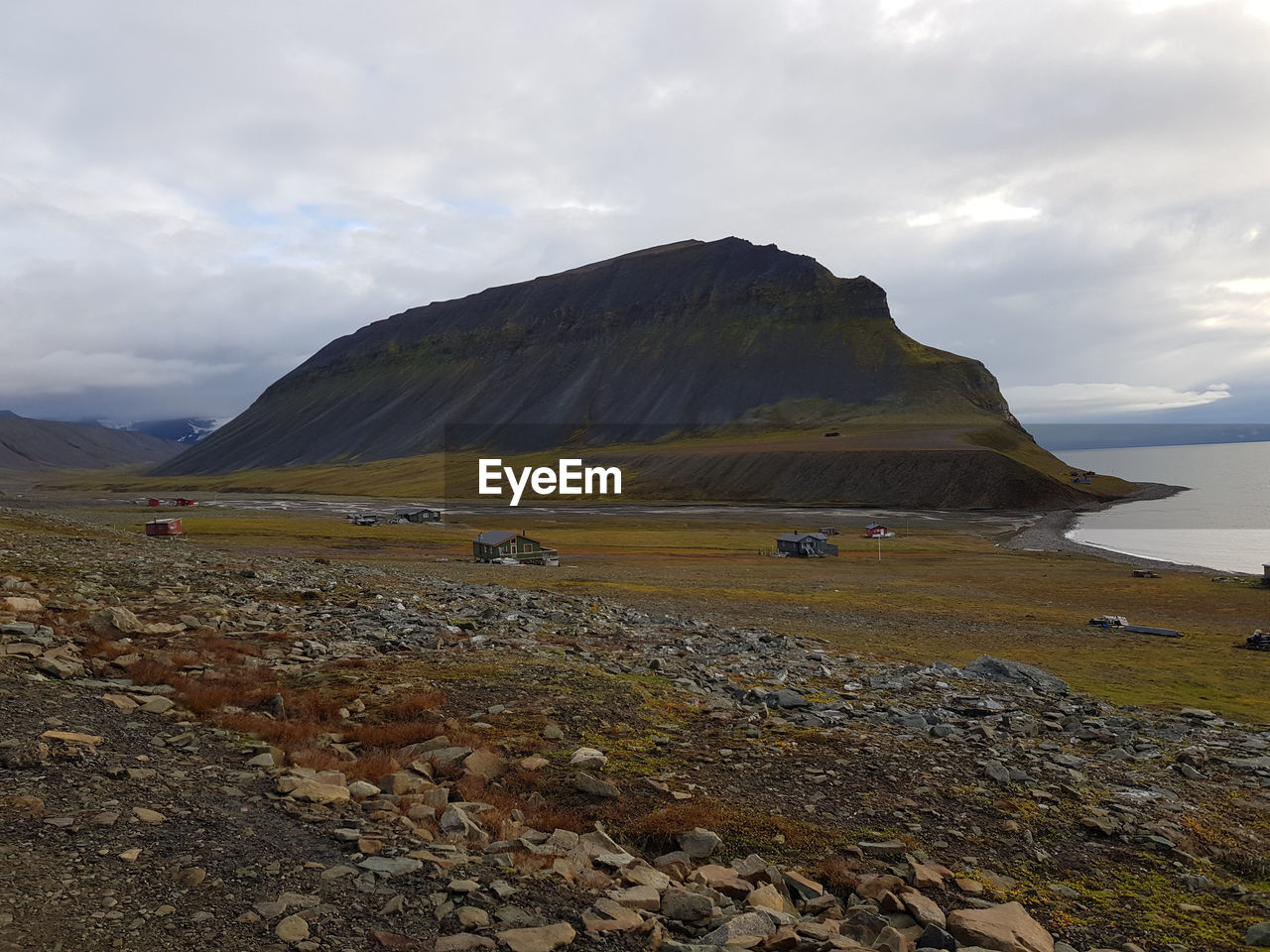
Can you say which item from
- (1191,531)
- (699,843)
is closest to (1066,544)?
(1191,531)

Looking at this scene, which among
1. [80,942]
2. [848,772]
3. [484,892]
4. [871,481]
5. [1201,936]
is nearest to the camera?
[80,942]

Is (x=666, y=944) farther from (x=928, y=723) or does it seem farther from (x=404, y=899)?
(x=928, y=723)

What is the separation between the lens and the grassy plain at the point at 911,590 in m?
33.3

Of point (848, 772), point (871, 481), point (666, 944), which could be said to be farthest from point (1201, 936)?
point (871, 481)

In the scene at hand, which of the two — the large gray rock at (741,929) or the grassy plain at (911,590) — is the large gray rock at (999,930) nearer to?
the large gray rock at (741,929)

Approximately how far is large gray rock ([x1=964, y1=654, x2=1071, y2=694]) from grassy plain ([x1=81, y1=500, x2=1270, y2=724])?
2.50 metres

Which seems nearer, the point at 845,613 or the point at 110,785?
the point at 110,785

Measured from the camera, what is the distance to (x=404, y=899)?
26.1 feet

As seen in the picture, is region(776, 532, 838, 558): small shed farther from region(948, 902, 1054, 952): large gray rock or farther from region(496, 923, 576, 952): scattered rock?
region(496, 923, 576, 952): scattered rock

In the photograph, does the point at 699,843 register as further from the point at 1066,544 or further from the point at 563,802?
the point at 1066,544

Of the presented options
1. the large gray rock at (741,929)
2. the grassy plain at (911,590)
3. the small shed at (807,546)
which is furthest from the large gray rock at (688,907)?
the small shed at (807,546)

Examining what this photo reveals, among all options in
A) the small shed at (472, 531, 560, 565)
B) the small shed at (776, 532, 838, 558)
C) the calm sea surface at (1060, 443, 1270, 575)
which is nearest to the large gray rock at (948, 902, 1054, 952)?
the small shed at (472, 531, 560, 565)

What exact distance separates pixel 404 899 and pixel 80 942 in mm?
2848

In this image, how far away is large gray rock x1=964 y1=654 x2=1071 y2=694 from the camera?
2486cm
